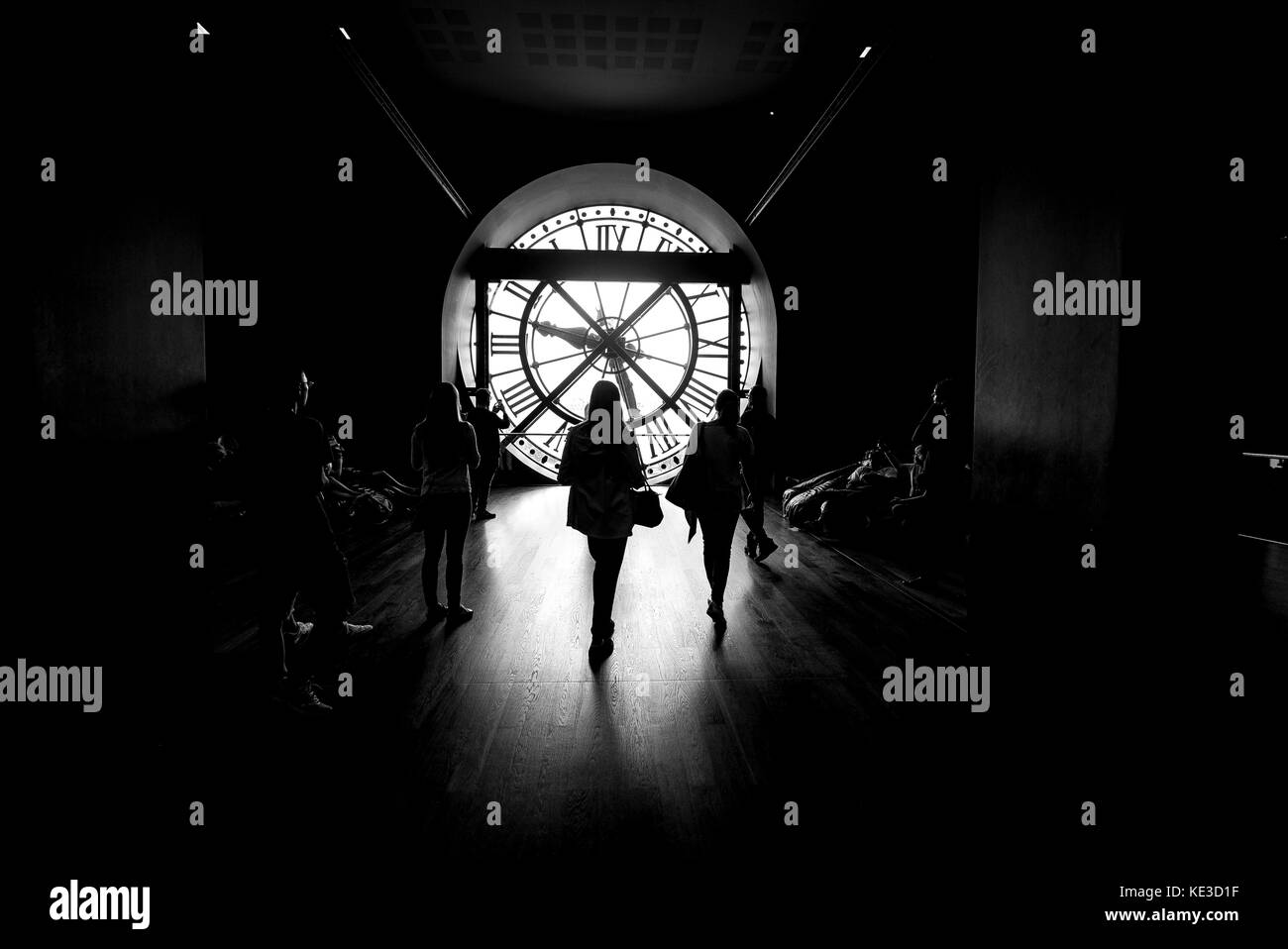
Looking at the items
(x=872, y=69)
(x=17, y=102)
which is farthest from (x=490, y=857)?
(x=872, y=69)

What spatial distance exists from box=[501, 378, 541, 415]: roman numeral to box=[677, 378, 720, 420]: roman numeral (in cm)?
224

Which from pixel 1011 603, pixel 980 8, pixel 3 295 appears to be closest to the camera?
pixel 3 295

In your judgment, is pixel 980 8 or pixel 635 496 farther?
pixel 635 496

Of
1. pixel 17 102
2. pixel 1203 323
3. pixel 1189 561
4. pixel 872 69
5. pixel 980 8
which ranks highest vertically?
pixel 872 69

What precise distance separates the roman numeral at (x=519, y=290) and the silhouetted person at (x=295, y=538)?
846 centimetres

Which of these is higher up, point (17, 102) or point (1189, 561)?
point (17, 102)

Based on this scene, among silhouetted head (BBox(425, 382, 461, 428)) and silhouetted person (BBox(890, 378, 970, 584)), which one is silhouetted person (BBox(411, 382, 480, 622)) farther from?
silhouetted person (BBox(890, 378, 970, 584))

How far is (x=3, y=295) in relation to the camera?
66.6 inches

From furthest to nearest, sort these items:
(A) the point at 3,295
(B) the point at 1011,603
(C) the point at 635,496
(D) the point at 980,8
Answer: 1. (C) the point at 635,496
2. (D) the point at 980,8
3. (B) the point at 1011,603
4. (A) the point at 3,295

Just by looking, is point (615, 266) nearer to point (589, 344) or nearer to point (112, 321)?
point (589, 344)

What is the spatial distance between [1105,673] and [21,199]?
3.04 meters

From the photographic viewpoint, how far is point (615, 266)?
1029 centimetres

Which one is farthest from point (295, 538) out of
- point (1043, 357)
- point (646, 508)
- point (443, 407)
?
point (1043, 357)
